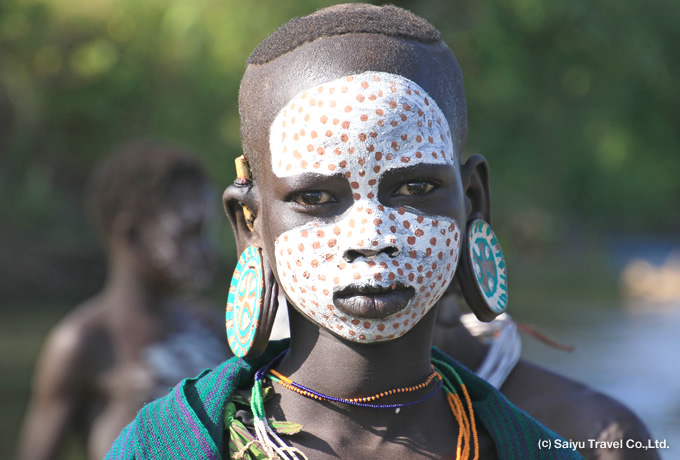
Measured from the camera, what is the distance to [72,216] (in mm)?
12633

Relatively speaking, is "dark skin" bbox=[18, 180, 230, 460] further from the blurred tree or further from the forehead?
the forehead

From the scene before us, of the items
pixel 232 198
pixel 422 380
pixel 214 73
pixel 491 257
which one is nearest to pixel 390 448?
pixel 422 380

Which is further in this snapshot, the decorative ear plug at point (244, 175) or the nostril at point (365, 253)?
the decorative ear plug at point (244, 175)

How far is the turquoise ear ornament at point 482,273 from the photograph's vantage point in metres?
2.41

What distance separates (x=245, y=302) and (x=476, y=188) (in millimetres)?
662

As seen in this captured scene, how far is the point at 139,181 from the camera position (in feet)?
17.8

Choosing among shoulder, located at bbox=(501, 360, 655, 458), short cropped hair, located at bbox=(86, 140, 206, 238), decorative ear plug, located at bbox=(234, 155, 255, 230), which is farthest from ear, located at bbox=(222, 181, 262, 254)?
short cropped hair, located at bbox=(86, 140, 206, 238)

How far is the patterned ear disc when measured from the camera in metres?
2.38

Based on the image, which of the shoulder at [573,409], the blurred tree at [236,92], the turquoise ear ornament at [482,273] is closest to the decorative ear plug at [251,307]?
the turquoise ear ornament at [482,273]

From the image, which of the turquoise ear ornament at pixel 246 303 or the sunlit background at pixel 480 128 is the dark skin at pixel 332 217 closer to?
the turquoise ear ornament at pixel 246 303

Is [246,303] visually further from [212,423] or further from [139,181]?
[139,181]

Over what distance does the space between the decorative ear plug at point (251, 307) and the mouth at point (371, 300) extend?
0.25m

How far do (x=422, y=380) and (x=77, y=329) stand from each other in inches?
122

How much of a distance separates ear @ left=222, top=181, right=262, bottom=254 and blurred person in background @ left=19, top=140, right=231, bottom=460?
2.56m
